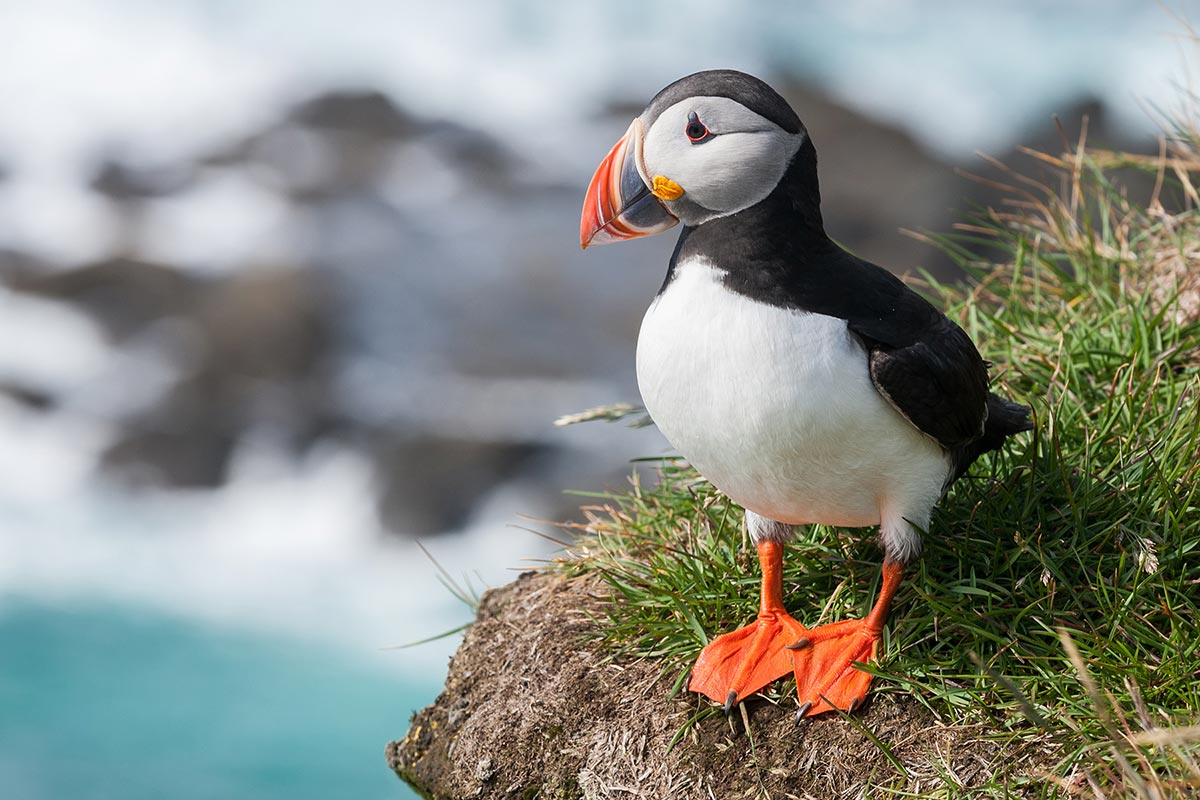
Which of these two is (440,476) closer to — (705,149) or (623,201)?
(623,201)

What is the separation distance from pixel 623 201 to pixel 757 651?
123 centimetres

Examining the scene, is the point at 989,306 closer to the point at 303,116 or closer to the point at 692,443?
the point at 692,443

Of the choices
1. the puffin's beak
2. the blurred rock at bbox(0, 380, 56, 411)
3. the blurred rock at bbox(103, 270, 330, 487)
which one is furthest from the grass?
the blurred rock at bbox(0, 380, 56, 411)

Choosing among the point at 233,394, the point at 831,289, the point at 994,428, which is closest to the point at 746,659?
the point at 994,428

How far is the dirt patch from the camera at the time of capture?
2781 millimetres

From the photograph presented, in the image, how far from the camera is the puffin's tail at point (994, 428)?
118 inches

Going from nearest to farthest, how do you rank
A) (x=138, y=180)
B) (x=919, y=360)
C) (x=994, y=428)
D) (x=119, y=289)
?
(x=919, y=360), (x=994, y=428), (x=119, y=289), (x=138, y=180)

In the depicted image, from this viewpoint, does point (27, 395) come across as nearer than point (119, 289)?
Yes

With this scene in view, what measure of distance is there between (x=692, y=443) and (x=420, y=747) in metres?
A: 1.54

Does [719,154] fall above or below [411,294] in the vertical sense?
above

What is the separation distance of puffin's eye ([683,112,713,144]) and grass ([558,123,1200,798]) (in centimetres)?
126

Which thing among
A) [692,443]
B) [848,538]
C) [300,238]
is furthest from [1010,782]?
[300,238]

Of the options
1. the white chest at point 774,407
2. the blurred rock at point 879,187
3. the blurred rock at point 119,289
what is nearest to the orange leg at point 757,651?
the white chest at point 774,407

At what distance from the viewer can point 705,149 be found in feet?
8.45
